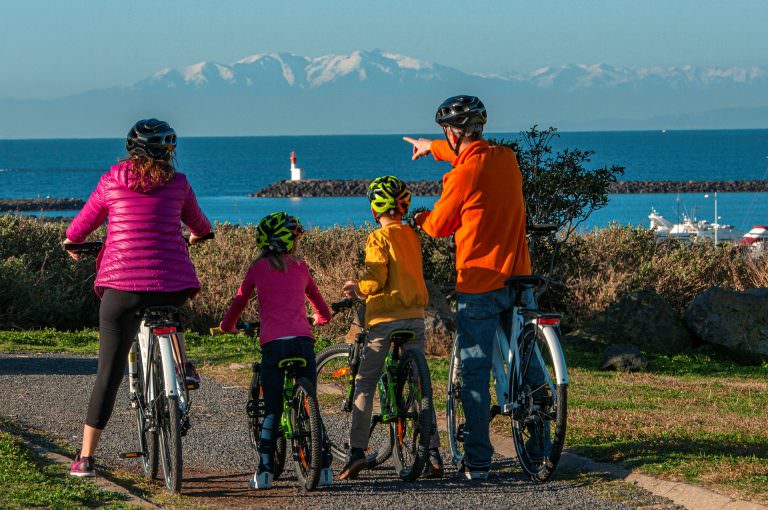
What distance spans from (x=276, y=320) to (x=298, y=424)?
2.03 ft

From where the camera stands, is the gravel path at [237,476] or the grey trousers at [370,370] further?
the grey trousers at [370,370]

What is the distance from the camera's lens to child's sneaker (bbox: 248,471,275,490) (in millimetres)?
7043

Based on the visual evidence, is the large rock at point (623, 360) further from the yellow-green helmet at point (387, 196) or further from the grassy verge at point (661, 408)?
the yellow-green helmet at point (387, 196)

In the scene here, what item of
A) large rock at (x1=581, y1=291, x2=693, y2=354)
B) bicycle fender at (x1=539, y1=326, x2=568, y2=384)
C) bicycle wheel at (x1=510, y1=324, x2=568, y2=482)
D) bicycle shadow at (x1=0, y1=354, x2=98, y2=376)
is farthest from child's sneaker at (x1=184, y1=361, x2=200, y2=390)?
large rock at (x1=581, y1=291, x2=693, y2=354)

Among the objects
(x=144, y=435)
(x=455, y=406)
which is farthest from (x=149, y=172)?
(x=455, y=406)

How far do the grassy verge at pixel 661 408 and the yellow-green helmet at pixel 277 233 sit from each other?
8.14 ft

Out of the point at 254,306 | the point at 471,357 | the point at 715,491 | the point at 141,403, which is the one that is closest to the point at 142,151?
the point at 141,403

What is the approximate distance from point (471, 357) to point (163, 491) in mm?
1973

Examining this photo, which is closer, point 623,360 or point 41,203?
point 623,360

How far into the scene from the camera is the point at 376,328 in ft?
23.7

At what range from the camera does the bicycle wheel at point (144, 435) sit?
281 inches

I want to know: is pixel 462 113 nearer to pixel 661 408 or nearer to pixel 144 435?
pixel 144 435

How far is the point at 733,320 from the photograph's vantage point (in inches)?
582

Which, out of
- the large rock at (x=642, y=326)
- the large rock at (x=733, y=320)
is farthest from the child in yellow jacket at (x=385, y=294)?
the large rock at (x=733, y=320)
